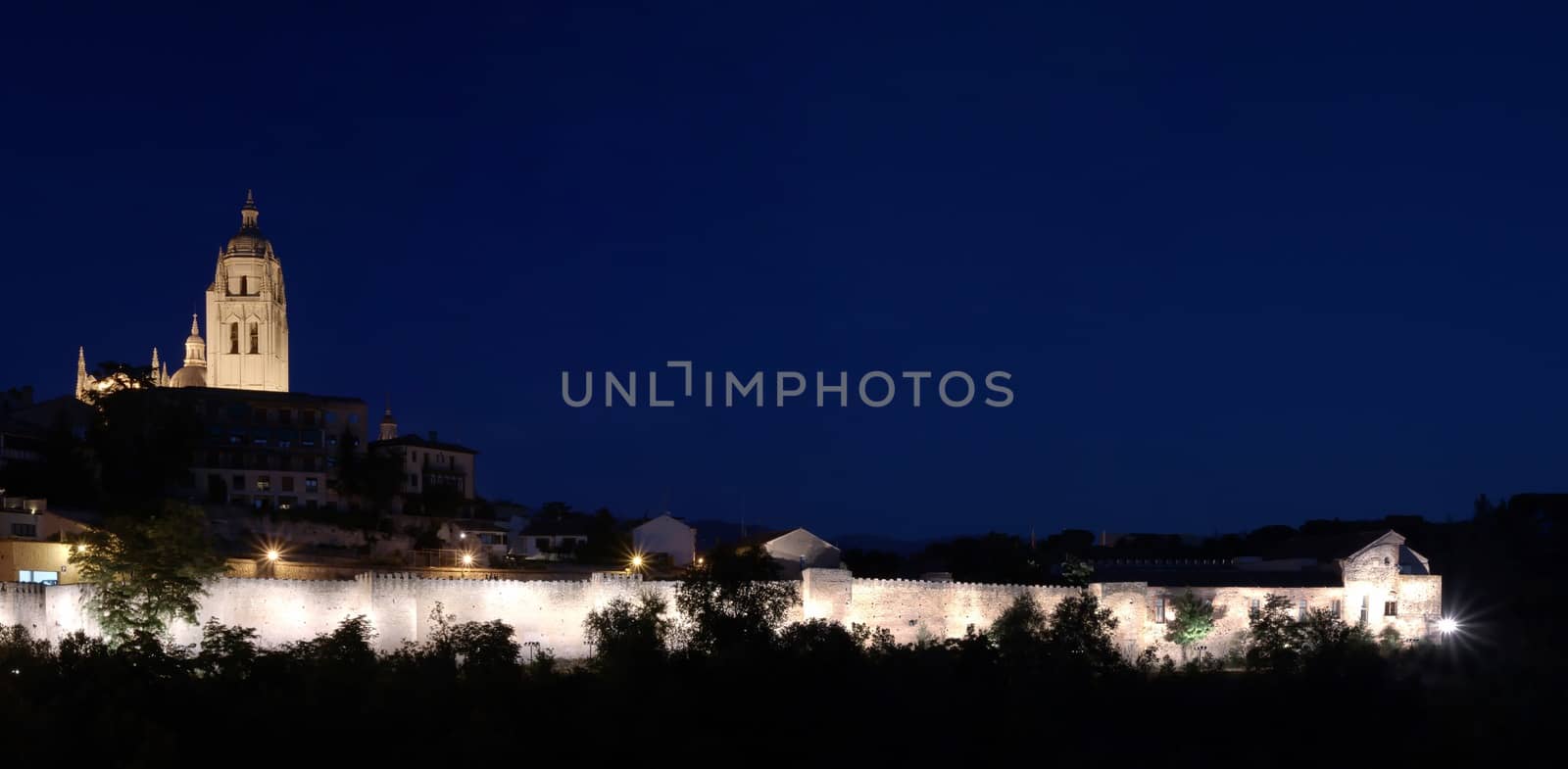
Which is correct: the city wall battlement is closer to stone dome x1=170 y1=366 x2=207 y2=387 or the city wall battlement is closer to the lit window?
the lit window

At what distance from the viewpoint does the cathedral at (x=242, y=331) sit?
6700cm

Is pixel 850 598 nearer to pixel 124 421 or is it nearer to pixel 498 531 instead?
pixel 498 531

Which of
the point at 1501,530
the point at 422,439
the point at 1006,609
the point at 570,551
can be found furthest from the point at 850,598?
the point at 1501,530

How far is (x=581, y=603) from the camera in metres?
42.7

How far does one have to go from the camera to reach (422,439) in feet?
211

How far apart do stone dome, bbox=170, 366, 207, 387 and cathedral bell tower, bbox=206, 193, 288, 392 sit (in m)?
0.25

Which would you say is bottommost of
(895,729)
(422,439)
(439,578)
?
(895,729)

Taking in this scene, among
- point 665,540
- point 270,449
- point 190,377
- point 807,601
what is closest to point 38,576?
point 270,449

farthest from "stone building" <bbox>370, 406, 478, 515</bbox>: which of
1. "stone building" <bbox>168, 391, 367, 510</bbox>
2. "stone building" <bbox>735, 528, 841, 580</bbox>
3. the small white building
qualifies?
"stone building" <bbox>735, 528, 841, 580</bbox>

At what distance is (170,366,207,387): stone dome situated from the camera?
67188mm

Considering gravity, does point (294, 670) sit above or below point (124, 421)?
below

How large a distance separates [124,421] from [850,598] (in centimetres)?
2539

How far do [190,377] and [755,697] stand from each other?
1463 inches

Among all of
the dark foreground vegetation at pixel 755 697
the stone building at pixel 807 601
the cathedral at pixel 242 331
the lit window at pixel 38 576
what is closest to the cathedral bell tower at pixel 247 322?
the cathedral at pixel 242 331
